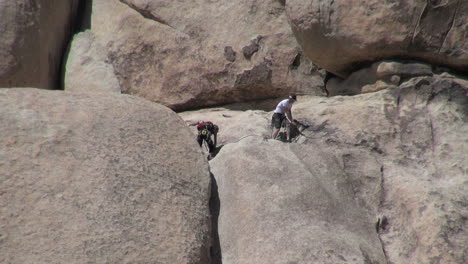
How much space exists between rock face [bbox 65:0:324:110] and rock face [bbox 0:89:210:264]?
380 cm

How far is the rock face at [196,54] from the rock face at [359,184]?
2.02 metres

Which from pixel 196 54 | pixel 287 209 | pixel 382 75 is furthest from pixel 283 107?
pixel 196 54

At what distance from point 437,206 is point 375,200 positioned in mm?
751

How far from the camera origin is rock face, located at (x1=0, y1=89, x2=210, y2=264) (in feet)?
20.2

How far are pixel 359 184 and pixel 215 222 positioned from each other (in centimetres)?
193

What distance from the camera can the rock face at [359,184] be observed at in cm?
716

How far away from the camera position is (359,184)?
831cm

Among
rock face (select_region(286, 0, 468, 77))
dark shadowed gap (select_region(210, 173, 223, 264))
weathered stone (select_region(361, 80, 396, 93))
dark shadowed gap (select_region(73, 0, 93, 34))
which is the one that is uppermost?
rock face (select_region(286, 0, 468, 77))

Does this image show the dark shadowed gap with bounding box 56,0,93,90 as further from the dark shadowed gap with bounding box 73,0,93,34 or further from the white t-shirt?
the white t-shirt

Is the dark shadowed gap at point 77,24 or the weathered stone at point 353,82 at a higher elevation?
the weathered stone at point 353,82

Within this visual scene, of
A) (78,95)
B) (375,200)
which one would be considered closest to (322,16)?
(375,200)

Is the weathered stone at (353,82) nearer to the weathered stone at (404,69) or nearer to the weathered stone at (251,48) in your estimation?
the weathered stone at (404,69)

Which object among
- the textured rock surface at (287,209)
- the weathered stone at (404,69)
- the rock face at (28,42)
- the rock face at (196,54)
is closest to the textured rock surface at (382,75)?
the weathered stone at (404,69)

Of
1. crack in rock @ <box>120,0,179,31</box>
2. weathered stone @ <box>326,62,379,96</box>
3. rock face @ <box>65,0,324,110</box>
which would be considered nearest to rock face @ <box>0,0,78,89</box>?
rock face @ <box>65,0,324,110</box>
